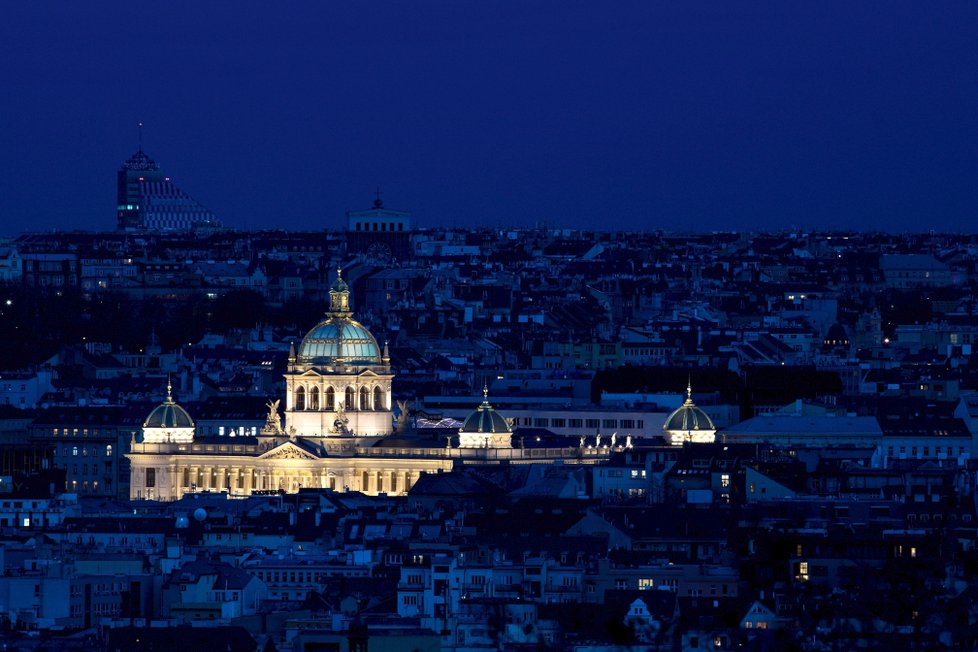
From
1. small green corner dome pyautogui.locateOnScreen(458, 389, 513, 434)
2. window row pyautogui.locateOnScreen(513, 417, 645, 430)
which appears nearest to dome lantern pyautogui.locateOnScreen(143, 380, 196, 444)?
small green corner dome pyautogui.locateOnScreen(458, 389, 513, 434)

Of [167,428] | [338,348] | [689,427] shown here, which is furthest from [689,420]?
[167,428]

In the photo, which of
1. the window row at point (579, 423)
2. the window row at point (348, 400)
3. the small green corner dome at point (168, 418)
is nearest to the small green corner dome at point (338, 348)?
the window row at point (348, 400)

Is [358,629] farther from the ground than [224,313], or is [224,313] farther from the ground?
[224,313]

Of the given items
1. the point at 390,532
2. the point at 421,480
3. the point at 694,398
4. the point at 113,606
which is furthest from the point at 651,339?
the point at 113,606

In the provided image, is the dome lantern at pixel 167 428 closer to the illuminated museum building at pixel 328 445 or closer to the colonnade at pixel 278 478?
the illuminated museum building at pixel 328 445

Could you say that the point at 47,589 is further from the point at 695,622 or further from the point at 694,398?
the point at 694,398

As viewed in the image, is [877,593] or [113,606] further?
[113,606]

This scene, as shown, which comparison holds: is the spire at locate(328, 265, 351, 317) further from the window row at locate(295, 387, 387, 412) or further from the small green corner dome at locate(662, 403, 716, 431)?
the small green corner dome at locate(662, 403, 716, 431)
